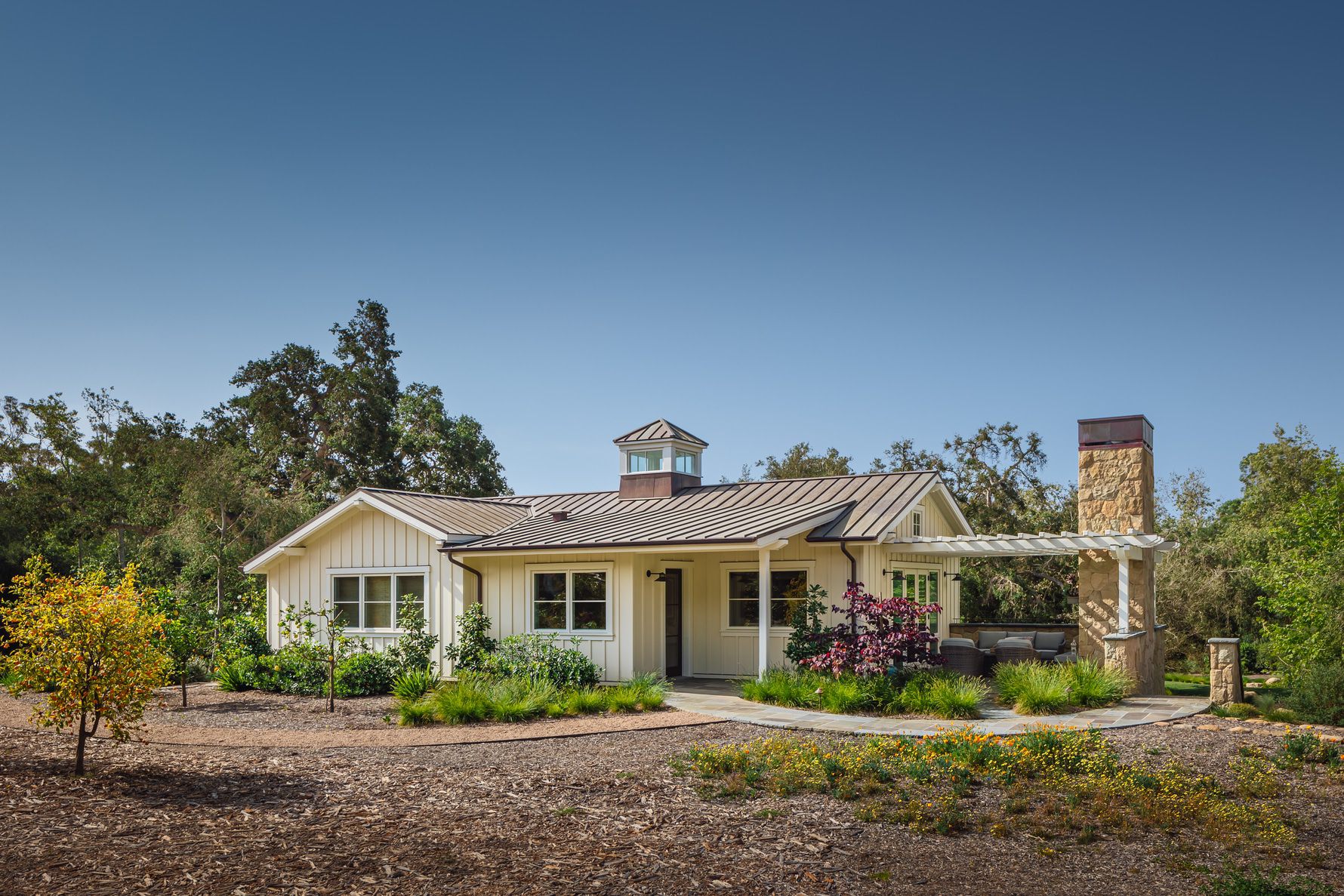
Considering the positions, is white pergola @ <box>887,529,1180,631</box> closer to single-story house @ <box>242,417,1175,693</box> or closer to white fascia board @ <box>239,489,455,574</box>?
single-story house @ <box>242,417,1175,693</box>

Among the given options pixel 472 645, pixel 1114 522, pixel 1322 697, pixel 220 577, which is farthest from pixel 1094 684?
pixel 220 577

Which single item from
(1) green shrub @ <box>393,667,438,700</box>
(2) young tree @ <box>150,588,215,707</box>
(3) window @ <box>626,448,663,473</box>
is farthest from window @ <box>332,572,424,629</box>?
(3) window @ <box>626,448,663,473</box>

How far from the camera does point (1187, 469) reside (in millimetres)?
31953

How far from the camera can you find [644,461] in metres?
21.2

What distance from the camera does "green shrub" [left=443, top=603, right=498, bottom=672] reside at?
17.0m

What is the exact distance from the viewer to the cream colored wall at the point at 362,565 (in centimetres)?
1789

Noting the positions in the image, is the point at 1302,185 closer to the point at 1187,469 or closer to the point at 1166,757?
the point at 1166,757

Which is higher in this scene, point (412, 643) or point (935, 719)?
point (412, 643)

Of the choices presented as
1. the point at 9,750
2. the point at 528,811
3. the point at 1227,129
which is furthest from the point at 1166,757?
the point at 9,750

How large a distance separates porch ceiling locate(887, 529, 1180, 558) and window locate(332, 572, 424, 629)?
8458 millimetres

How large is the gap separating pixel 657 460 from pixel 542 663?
6.05 meters

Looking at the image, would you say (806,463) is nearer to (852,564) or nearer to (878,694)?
(852,564)

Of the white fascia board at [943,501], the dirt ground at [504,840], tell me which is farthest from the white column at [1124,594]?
the dirt ground at [504,840]

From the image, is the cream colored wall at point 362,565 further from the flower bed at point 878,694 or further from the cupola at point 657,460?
the flower bed at point 878,694
